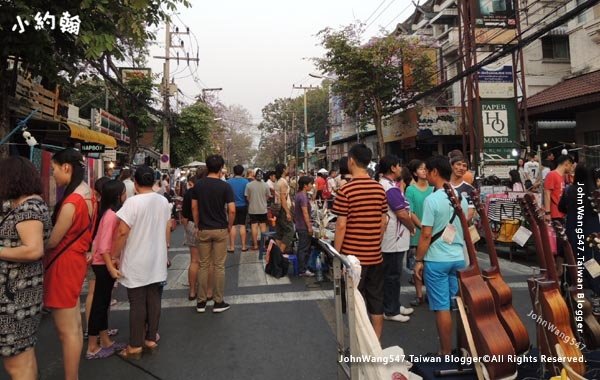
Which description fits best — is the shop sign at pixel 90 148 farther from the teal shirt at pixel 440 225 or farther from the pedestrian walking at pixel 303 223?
the teal shirt at pixel 440 225

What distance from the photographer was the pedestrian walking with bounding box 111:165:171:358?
3746mm

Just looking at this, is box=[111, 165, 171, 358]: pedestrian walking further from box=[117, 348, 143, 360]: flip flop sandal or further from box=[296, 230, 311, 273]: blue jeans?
box=[296, 230, 311, 273]: blue jeans

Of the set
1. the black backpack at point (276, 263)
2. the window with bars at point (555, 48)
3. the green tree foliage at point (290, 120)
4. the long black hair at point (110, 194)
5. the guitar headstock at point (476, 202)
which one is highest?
the green tree foliage at point (290, 120)

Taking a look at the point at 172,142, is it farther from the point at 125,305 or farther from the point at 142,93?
the point at 125,305

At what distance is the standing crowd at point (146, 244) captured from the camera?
8.38 feet

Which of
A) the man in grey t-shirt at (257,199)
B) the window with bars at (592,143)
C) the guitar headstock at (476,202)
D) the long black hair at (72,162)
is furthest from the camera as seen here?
the window with bars at (592,143)

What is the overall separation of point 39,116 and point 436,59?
1951cm

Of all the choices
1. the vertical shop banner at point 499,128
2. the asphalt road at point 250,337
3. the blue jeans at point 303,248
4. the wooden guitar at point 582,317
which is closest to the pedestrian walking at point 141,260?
the asphalt road at point 250,337

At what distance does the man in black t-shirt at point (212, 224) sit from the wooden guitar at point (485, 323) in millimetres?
3010

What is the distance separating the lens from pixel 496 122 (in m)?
13.3

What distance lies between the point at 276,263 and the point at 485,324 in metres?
4.38

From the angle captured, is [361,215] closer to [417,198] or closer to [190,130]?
[417,198]

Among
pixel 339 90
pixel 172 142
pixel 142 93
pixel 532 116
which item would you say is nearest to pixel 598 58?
pixel 532 116

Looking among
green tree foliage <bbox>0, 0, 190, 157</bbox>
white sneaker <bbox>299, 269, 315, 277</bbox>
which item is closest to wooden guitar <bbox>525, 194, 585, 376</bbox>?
white sneaker <bbox>299, 269, 315, 277</bbox>
